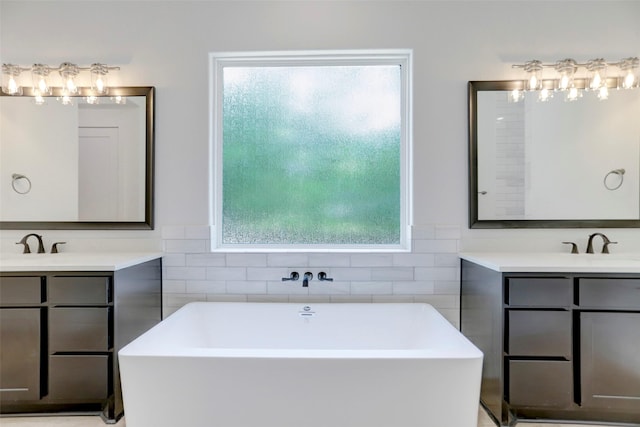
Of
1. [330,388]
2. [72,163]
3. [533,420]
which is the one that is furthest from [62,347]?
[533,420]

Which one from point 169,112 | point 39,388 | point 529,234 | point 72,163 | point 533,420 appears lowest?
point 533,420

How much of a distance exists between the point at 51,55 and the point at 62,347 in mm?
2088

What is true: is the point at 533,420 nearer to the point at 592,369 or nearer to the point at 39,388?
the point at 592,369

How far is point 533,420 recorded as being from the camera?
1900mm

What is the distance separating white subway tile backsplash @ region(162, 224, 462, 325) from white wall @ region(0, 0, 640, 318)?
2 centimetres

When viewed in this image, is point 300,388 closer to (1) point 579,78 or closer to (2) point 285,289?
(2) point 285,289

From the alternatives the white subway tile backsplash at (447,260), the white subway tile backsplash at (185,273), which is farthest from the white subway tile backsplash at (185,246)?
the white subway tile backsplash at (447,260)

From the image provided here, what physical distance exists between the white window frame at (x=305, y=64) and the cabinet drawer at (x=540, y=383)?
0.99 meters

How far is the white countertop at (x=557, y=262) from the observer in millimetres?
1841

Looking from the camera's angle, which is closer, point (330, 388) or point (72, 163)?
point (330, 388)

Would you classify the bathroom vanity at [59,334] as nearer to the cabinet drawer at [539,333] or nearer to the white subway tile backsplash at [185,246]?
the white subway tile backsplash at [185,246]

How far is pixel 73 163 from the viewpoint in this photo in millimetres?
2471

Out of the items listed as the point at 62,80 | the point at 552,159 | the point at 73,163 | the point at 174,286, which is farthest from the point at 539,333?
the point at 62,80

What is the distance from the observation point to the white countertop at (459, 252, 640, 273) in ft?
6.04
